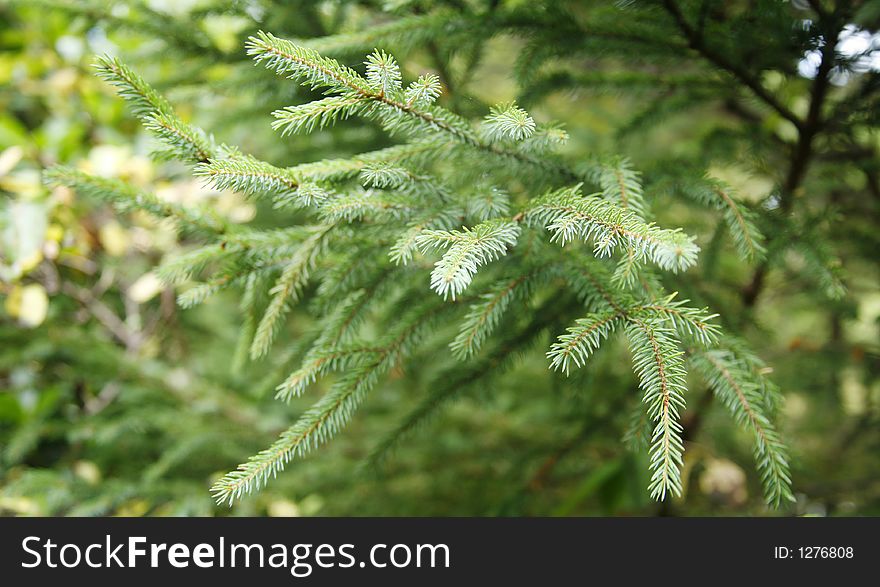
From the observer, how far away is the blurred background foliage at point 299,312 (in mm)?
1294

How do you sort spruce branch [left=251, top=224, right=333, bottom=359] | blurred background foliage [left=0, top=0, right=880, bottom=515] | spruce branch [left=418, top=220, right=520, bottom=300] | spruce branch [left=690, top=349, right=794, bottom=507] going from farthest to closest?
blurred background foliage [left=0, top=0, right=880, bottom=515] → spruce branch [left=251, top=224, right=333, bottom=359] → spruce branch [left=690, top=349, right=794, bottom=507] → spruce branch [left=418, top=220, right=520, bottom=300]

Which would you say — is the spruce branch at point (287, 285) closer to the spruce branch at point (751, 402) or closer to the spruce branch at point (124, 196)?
the spruce branch at point (124, 196)

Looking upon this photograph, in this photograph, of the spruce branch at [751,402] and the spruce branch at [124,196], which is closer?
the spruce branch at [751,402]

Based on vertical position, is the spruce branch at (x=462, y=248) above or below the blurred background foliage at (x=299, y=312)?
below

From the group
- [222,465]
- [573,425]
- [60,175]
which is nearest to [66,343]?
[222,465]

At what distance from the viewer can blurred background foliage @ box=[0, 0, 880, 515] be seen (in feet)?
4.25

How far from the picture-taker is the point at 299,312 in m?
1.76

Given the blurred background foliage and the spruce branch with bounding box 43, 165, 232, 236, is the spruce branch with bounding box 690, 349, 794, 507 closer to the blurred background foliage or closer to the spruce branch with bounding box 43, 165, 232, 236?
the blurred background foliage

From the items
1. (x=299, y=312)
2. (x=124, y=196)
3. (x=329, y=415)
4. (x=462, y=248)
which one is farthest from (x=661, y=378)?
(x=299, y=312)

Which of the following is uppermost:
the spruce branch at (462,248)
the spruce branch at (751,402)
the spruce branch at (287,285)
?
the spruce branch at (287,285)

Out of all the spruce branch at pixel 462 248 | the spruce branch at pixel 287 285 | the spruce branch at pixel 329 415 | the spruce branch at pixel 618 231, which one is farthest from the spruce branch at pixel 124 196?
the spruce branch at pixel 618 231

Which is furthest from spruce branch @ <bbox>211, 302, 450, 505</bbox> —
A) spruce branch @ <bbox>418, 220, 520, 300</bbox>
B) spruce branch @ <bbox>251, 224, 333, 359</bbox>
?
spruce branch @ <bbox>418, 220, 520, 300</bbox>

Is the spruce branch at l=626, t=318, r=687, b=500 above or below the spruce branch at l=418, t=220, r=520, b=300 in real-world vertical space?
below

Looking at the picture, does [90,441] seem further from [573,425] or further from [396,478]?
[573,425]
